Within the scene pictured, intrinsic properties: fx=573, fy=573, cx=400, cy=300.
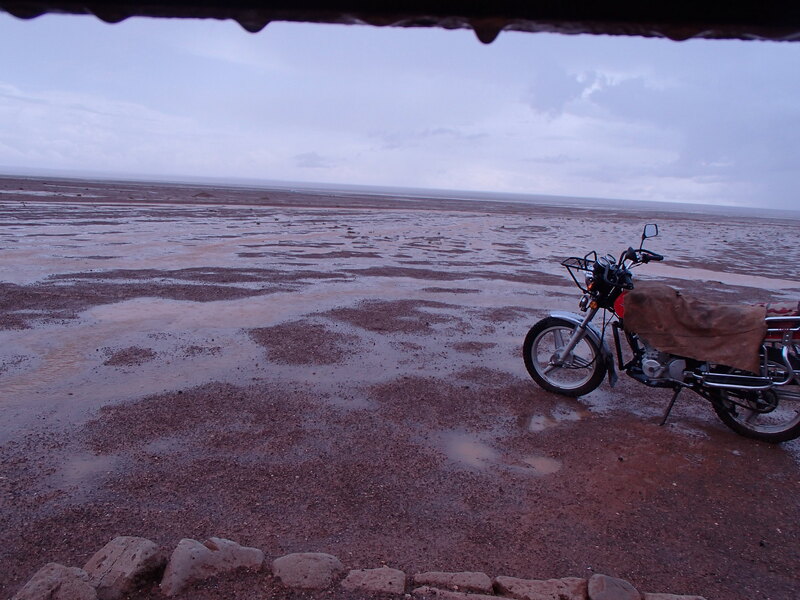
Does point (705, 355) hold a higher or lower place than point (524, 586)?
higher

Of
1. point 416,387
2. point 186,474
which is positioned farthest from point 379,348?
point 186,474

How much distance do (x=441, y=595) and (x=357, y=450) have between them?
170 cm

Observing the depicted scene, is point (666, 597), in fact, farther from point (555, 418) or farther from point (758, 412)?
point (758, 412)

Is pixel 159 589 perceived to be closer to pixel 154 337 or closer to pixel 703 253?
pixel 154 337

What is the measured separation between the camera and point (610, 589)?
2.84m

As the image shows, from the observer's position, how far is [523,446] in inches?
183

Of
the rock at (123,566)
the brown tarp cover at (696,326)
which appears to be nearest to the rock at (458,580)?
the rock at (123,566)

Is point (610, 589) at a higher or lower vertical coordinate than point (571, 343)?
lower

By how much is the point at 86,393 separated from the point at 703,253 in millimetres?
21349

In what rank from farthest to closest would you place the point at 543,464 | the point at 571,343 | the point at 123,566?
the point at 571,343, the point at 543,464, the point at 123,566

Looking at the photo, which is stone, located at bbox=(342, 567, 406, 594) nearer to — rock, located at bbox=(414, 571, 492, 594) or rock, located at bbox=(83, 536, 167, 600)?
rock, located at bbox=(414, 571, 492, 594)

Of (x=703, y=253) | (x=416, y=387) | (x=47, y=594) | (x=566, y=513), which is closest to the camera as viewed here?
(x=47, y=594)

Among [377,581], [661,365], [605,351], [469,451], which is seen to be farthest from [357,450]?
[661,365]

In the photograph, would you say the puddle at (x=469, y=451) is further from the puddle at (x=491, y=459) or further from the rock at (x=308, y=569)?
the rock at (x=308, y=569)
